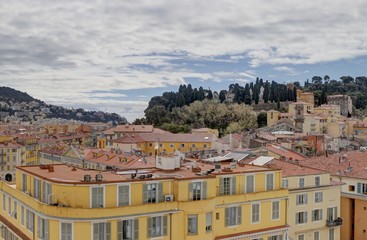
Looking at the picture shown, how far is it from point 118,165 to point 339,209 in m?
32.8

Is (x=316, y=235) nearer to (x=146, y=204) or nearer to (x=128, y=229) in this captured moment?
(x=146, y=204)

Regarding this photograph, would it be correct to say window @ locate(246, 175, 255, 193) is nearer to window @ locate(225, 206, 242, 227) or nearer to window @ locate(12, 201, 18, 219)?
window @ locate(225, 206, 242, 227)

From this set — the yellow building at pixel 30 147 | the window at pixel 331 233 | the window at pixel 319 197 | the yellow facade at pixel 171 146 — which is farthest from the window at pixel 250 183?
the yellow building at pixel 30 147

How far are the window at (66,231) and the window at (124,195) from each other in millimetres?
3004

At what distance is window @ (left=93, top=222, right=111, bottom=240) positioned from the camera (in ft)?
86.0

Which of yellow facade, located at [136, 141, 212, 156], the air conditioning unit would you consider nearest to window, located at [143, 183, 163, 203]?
the air conditioning unit

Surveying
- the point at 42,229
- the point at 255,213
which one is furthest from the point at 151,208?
the point at 255,213

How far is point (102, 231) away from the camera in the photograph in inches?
1038

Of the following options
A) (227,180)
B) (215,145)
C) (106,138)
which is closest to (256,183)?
(227,180)

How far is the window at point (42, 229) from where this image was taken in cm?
2673

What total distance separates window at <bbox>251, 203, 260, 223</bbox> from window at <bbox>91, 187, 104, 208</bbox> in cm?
1091

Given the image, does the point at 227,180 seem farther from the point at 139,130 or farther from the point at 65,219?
the point at 139,130

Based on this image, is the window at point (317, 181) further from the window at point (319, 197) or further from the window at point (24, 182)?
the window at point (24, 182)

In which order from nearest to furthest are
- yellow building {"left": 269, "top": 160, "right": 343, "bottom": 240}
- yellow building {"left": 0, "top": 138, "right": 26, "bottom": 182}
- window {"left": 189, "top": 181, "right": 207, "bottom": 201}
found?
1. window {"left": 189, "top": 181, "right": 207, "bottom": 201}
2. yellow building {"left": 269, "top": 160, "right": 343, "bottom": 240}
3. yellow building {"left": 0, "top": 138, "right": 26, "bottom": 182}
